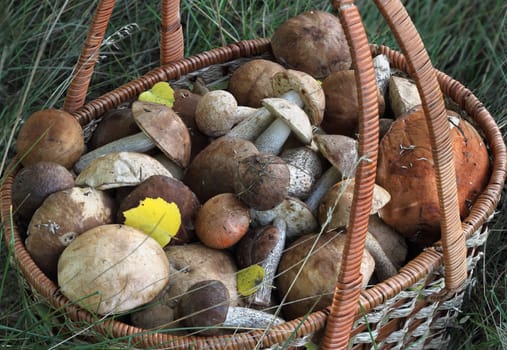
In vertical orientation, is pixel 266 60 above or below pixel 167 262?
above

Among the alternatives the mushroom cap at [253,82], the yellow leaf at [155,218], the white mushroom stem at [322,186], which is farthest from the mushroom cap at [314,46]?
the yellow leaf at [155,218]

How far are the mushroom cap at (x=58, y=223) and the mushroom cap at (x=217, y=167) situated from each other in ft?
0.94

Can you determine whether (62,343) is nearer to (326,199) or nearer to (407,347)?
(326,199)

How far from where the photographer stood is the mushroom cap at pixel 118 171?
188 centimetres

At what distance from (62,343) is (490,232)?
1520 millimetres

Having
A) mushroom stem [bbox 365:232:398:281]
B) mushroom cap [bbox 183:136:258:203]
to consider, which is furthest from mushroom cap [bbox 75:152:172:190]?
mushroom stem [bbox 365:232:398:281]

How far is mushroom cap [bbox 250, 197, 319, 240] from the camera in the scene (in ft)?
6.22

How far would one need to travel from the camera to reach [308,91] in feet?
6.89

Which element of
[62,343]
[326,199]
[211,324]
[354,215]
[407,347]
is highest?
[354,215]

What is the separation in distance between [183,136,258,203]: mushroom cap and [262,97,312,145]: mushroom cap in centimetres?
12

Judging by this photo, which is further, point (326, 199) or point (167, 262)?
point (326, 199)

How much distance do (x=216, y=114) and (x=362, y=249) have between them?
718 mm

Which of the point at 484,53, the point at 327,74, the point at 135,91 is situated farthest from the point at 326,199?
the point at 484,53

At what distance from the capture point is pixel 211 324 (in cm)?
159
